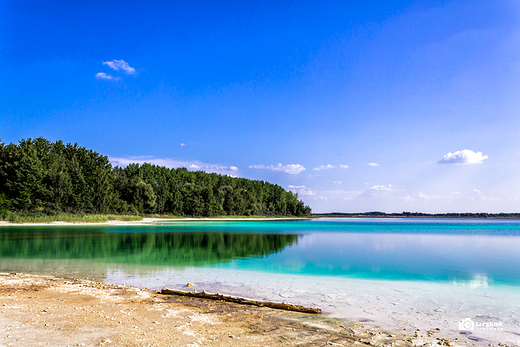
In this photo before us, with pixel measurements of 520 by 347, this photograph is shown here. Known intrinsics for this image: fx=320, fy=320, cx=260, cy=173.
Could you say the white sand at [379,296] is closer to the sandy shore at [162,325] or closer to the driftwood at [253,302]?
the driftwood at [253,302]

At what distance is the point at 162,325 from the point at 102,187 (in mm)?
76354

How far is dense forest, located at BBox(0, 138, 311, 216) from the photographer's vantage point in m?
57.5

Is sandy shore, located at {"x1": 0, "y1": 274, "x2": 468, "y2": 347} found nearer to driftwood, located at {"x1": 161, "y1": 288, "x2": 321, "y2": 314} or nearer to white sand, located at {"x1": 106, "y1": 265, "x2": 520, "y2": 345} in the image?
driftwood, located at {"x1": 161, "y1": 288, "x2": 321, "y2": 314}

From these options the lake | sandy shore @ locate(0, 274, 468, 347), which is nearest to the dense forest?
the lake

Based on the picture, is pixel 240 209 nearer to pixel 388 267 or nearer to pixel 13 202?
pixel 13 202

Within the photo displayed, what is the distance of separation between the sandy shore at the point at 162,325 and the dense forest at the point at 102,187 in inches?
2275

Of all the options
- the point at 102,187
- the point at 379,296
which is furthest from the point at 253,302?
the point at 102,187

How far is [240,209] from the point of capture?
122000 millimetres

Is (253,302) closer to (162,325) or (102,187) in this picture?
(162,325)

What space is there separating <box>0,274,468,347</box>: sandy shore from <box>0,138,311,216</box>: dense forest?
2275 inches

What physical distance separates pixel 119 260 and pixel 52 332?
13.5 meters

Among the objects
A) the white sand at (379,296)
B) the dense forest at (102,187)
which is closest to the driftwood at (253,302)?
the white sand at (379,296)

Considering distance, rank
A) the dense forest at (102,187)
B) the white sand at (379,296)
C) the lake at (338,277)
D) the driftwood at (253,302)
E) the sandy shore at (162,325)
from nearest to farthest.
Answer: the sandy shore at (162,325)
the white sand at (379,296)
the driftwood at (253,302)
the lake at (338,277)
the dense forest at (102,187)

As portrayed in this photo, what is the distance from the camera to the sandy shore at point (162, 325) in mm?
5910
